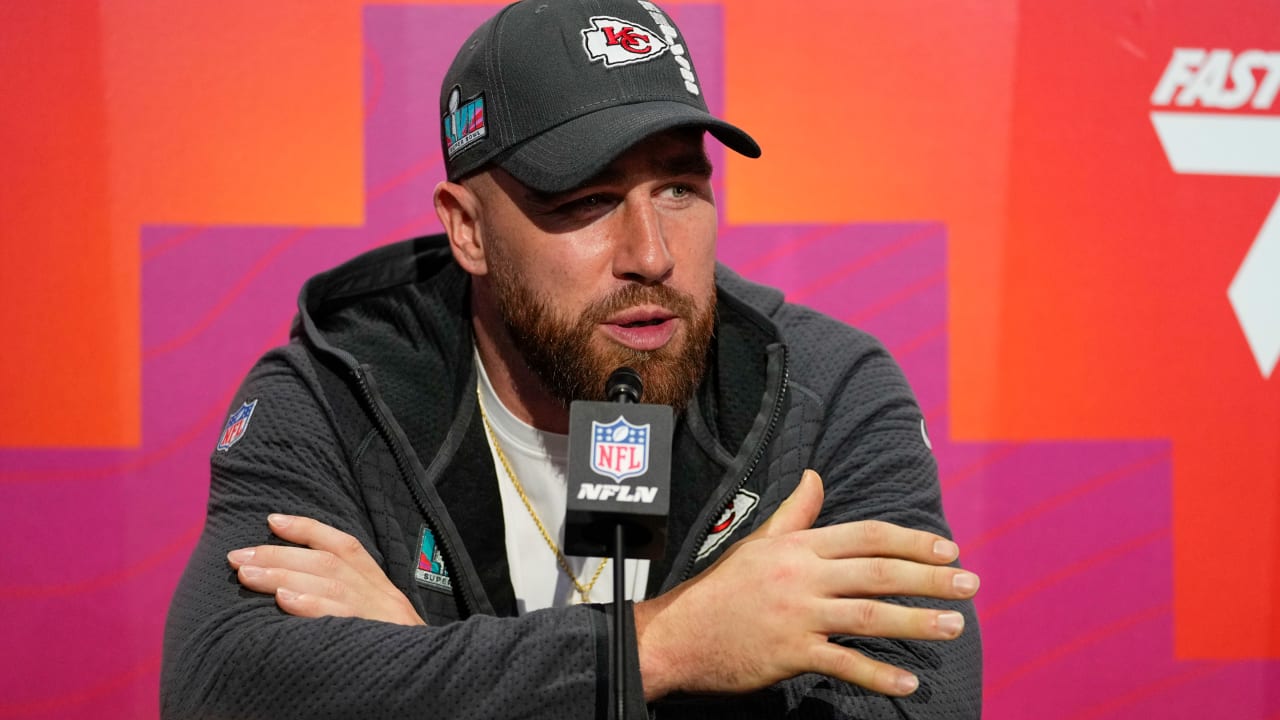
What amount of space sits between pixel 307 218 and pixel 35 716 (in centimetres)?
101

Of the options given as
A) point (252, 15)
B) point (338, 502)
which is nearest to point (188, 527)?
point (338, 502)

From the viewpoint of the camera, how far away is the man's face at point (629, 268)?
1415 millimetres

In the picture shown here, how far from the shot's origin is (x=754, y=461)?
1499 millimetres

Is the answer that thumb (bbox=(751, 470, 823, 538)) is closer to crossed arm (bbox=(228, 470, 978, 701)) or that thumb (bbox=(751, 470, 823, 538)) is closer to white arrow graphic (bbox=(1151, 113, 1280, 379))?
crossed arm (bbox=(228, 470, 978, 701))

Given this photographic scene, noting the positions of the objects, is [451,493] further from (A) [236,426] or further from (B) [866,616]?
(B) [866,616]

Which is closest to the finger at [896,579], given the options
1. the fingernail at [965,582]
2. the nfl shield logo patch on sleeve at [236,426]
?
the fingernail at [965,582]

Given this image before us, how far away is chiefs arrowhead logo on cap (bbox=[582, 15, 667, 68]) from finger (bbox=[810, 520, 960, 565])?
2.33ft

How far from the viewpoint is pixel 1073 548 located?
6.62 ft

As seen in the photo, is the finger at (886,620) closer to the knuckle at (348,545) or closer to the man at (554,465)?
the man at (554,465)

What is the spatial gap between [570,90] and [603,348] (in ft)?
1.11

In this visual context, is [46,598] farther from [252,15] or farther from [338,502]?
[252,15]

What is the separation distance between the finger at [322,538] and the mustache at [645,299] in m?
0.42

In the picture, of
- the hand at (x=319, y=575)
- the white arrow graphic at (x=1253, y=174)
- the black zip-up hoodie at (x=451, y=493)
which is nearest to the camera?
the black zip-up hoodie at (x=451, y=493)

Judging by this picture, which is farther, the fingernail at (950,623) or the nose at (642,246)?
the nose at (642,246)
